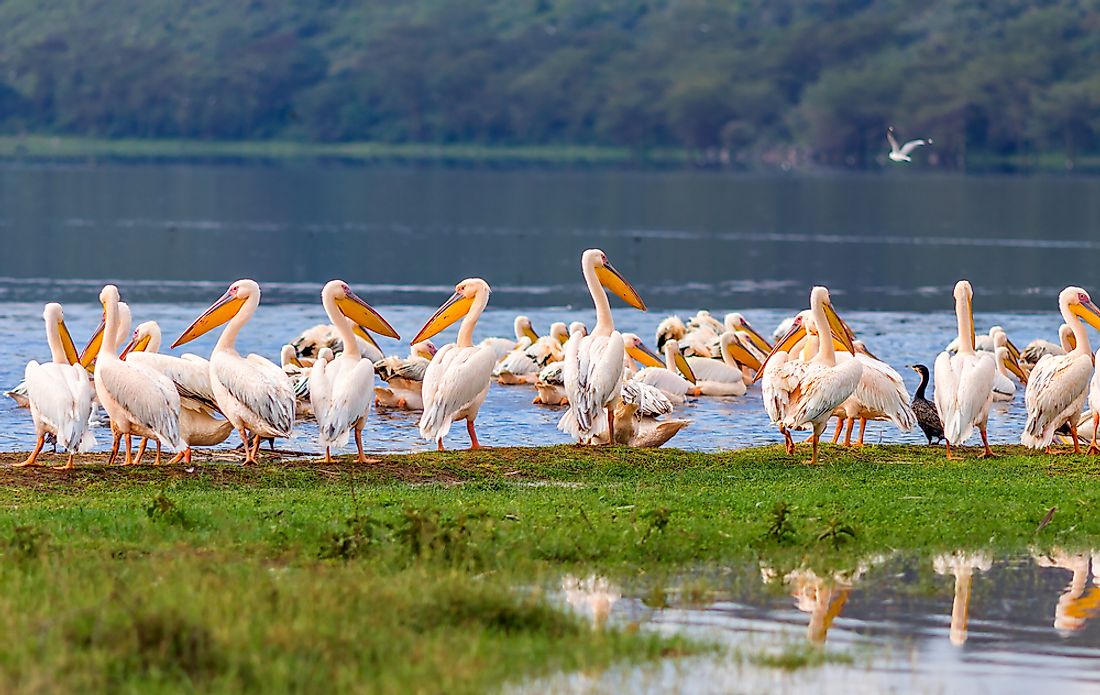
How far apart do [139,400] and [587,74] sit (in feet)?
395

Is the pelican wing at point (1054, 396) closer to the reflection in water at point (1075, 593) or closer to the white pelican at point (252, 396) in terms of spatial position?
the reflection in water at point (1075, 593)

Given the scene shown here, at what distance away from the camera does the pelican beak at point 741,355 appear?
19.6 meters

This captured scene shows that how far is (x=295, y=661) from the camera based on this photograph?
20.8 feet

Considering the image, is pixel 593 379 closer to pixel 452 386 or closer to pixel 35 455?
pixel 452 386

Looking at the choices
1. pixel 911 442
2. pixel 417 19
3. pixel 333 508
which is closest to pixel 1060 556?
pixel 333 508

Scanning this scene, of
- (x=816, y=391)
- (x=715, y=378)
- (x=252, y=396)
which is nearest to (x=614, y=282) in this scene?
(x=816, y=391)

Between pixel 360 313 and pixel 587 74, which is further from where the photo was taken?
→ pixel 587 74

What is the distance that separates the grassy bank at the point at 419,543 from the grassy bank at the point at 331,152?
325ft

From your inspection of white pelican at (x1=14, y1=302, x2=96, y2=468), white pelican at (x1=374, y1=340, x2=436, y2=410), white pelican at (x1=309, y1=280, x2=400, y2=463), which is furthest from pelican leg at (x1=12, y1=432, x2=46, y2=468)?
white pelican at (x1=374, y1=340, x2=436, y2=410)

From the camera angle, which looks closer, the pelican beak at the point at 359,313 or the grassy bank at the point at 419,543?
the grassy bank at the point at 419,543

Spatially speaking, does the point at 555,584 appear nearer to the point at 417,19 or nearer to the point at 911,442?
the point at 911,442

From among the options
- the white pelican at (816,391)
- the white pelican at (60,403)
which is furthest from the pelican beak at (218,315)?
the white pelican at (816,391)

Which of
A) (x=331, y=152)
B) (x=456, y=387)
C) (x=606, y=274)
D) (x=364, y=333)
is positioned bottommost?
(x=456, y=387)

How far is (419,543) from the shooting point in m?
8.32
